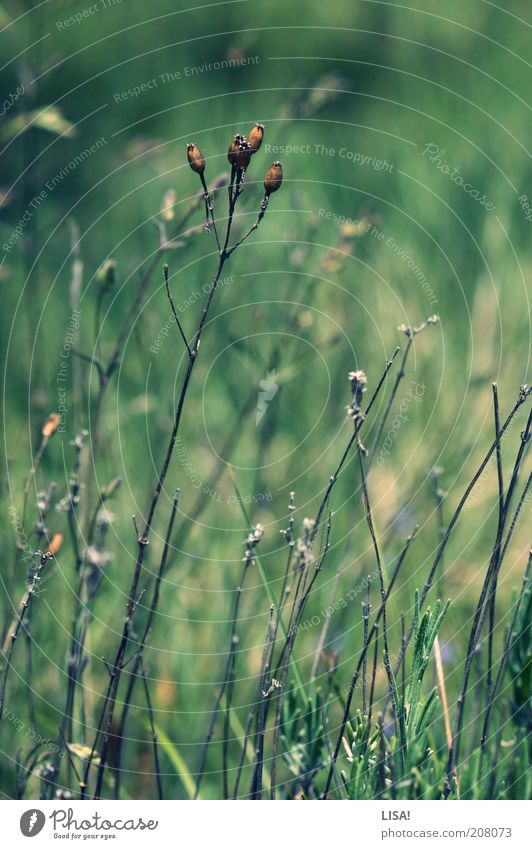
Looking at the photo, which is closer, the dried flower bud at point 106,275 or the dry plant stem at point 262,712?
the dry plant stem at point 262,712

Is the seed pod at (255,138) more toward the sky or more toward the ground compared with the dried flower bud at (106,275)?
more toward the ground

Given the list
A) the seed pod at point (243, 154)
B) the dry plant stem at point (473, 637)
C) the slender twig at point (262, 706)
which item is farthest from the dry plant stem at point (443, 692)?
the seed pod at point (243, 154)

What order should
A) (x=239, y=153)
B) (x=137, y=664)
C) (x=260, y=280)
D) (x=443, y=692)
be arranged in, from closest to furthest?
(x=239, y=153), (x=443, y=692), (x=137, y=664), (x=260, y=280)

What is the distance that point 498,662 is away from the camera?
2.99 feet

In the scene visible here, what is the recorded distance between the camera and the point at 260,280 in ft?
4.96

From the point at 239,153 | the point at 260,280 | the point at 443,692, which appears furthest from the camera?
the point at 260,280

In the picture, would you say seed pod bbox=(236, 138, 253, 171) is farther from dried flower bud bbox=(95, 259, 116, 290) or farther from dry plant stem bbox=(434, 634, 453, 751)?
dry plant stem bbox=(434, 634, 453, 751)

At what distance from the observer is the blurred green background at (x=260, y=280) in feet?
3.68

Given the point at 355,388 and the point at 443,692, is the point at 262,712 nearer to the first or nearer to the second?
the point at 443,692

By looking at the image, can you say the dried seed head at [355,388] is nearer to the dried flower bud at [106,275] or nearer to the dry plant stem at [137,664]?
the dry plant stem at [137,664]

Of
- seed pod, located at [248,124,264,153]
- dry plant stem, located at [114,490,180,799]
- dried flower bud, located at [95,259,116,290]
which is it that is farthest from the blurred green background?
seed pod, located at [248,124,264,153]

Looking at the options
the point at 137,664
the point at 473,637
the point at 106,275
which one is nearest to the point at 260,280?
the point at 106,275

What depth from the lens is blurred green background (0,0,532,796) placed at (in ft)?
3.68

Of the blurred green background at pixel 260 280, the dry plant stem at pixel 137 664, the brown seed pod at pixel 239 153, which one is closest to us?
the brown seed pod at pixel 239 153
